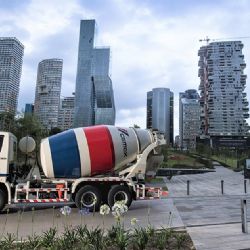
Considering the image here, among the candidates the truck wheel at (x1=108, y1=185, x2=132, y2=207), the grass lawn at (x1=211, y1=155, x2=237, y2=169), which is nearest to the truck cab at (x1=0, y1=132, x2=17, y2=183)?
the truck wheel at (x1=108, y1=185, x2=132, y2=207)

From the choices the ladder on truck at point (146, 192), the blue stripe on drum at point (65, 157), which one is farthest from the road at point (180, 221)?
the blue stripe on drum at point (65, 157)

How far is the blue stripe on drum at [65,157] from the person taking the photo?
1305cm

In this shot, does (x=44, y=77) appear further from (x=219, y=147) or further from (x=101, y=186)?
(x=101, y=186)

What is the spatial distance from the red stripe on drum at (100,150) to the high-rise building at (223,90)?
104 m

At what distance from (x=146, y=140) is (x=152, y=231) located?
6.77m

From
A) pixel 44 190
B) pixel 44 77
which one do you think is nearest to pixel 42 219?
pixel 44 190

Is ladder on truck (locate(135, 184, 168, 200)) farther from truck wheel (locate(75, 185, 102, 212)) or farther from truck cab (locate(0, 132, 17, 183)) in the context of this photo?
truck cab (locate(0, 132, 17, 183))

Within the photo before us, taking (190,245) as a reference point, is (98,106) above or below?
above

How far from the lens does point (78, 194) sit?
42.4 feet

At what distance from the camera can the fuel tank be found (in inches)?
515

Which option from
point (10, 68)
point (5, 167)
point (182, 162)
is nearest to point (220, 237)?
point (5, 167)

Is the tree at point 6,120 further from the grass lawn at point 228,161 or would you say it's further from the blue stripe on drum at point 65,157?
the grass lawn at point 228,161

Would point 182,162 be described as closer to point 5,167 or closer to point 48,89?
point 48,89

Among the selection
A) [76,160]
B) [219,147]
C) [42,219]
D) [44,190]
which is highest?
[219,147]
